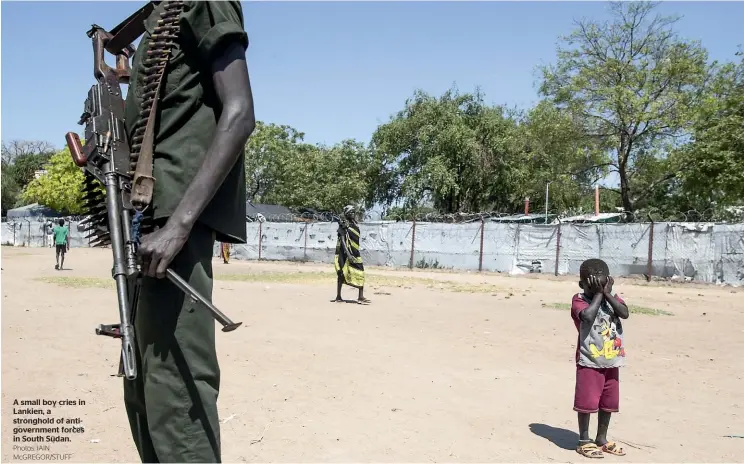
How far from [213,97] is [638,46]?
35.2 m

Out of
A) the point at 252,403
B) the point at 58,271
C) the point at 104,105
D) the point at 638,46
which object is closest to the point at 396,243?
the point at 58,271

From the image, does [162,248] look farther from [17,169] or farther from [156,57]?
[17,169]

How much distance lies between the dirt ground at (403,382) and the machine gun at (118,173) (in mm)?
2085

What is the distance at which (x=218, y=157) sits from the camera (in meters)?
1.90

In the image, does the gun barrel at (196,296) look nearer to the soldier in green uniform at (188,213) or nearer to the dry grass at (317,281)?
the soldier in green uniform at (188,213)

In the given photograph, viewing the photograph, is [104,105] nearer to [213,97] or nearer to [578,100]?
[213,97]

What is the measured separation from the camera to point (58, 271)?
2025cm

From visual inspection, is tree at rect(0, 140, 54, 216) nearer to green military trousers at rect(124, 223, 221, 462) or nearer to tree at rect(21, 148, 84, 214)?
tree at rect(21, 148, 84, 214)

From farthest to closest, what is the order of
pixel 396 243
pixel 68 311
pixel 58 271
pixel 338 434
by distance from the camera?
1. pixel 396 243
2. pixel 58 271
3. pixel 68 311
4. pixel 338 434

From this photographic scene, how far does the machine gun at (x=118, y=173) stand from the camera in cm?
192

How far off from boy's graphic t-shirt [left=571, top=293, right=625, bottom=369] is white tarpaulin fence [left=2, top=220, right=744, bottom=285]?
15.9 metres

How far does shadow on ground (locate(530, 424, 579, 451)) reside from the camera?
4.43 m

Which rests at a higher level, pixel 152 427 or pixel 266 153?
pixel 266 153

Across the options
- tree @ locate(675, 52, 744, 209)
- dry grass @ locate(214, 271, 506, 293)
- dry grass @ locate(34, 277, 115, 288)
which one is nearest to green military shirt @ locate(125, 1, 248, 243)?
dry grass @ locate(34, 277, 115, 288)
